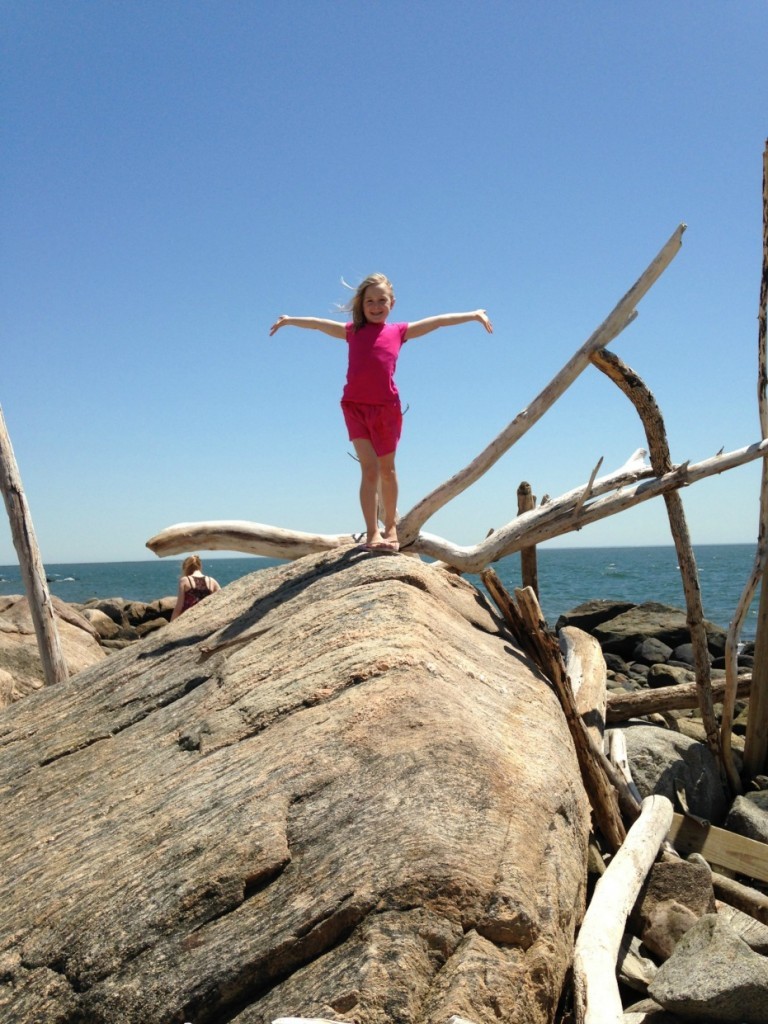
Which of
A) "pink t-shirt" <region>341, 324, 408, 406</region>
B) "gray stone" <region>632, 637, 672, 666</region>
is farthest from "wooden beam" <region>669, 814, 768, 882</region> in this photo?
"gray stone" <region>632, 637, 672, 666</region>

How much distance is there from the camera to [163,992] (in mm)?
3232

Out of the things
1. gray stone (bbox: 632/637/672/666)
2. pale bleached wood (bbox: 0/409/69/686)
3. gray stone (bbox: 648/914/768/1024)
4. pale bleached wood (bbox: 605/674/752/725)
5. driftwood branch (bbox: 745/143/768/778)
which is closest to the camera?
gray stone (bbox: 648/914/768/1024)

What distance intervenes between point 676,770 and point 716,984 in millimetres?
3679

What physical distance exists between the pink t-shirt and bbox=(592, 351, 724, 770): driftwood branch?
1842 millimetres

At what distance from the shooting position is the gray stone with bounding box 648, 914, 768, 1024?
3.84m

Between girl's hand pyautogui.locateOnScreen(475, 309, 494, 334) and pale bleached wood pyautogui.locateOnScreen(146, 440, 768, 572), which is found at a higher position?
girl's hand pyautogui.locateOnScreen(475, 309, 494, 334)

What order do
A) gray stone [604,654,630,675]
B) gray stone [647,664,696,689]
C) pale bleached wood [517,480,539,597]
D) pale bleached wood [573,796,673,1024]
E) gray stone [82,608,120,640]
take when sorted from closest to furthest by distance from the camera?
pale bleached wood [573,796,673,1024]
pale bleached wood [517,480,539,597]
gray stone [647,664,696,689]
gray stone [604,654,630,675]
gray stone [82,608,120,640]

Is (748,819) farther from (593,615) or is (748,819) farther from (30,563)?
(593,615)

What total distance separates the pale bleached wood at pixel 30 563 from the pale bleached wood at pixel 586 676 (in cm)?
430

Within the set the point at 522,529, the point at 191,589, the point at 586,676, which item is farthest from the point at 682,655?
the point at 191,589

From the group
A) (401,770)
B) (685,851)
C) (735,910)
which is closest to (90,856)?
(401,770)

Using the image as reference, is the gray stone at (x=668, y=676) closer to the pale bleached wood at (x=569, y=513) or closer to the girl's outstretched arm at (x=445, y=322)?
the pale bleached wood at (x=569, y=513)

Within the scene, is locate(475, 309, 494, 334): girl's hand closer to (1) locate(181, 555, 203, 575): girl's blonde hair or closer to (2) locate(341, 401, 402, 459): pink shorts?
(2) locate(341, 401, 402, 459): pink shorts

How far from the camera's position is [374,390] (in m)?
6.14
